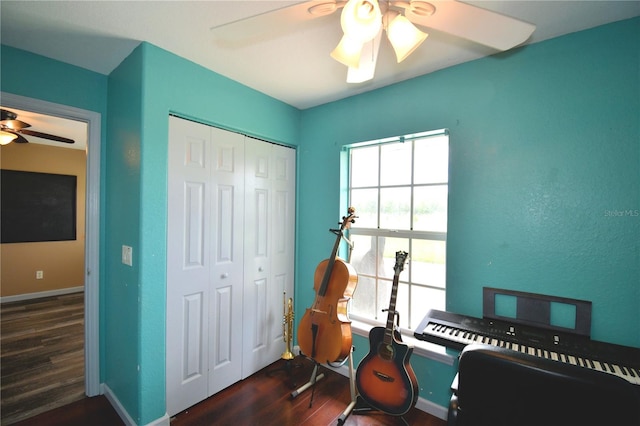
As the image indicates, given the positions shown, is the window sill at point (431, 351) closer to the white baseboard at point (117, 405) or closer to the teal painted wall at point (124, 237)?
the teal painted wall at point (124, 237)

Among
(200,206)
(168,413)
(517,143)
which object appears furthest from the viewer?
(200,206)

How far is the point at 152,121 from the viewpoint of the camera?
167cm

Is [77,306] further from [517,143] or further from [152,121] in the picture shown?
[517,143]

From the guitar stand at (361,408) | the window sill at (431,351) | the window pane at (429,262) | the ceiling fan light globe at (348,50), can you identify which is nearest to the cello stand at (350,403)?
the guitar stand at (361,408)

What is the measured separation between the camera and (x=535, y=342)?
4.35ft

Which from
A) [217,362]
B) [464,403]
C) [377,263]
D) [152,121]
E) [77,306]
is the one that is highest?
[152,121]

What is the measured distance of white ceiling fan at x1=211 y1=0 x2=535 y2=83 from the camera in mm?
884

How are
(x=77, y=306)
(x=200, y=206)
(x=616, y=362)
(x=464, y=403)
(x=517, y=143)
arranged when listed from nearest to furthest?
(x=464, y=403), (x=616, y=362), (x=517, y=143), (x=200, y=206), (x=77, y=306)

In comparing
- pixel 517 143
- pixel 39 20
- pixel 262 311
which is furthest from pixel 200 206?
pixel 517 143

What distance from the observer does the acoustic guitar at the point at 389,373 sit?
1569mm

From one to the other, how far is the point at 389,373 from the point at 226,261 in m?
1.37

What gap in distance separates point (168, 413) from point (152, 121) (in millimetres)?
1888

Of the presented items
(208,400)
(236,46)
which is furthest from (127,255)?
(236,46)

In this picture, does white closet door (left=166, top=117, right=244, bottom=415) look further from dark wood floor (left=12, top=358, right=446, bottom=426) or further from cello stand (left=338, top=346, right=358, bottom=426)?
cello stand (left=338, top=346, right=358, bottom=426)
